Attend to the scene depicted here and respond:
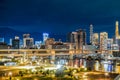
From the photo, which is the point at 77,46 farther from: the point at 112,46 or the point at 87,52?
the point at 112,46

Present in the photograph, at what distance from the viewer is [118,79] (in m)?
9.25

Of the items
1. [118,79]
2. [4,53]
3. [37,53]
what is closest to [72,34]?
[37,53]

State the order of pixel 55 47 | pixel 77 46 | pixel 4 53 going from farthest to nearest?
pixel 77 46 → pixel 55 47 → pixel 4 53

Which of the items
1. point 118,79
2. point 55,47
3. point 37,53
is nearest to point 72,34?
point 55,47

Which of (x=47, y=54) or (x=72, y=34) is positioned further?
(x=72, y=34)

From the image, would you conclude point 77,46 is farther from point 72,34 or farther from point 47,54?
point 47,54

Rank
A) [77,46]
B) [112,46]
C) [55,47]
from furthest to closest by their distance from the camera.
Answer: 1. [112,46]
2. [77,46]
3. [55,47]

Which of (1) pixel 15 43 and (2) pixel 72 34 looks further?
(2) pixel 72 34

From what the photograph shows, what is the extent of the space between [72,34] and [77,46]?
6.99 metres

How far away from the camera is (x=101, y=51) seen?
262 ft

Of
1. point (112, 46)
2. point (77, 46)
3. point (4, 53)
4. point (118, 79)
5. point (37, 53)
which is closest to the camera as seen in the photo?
point (118, 79)

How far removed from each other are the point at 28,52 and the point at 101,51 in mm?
18512

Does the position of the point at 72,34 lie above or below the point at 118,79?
above

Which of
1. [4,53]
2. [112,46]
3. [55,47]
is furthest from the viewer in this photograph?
[112,46]
